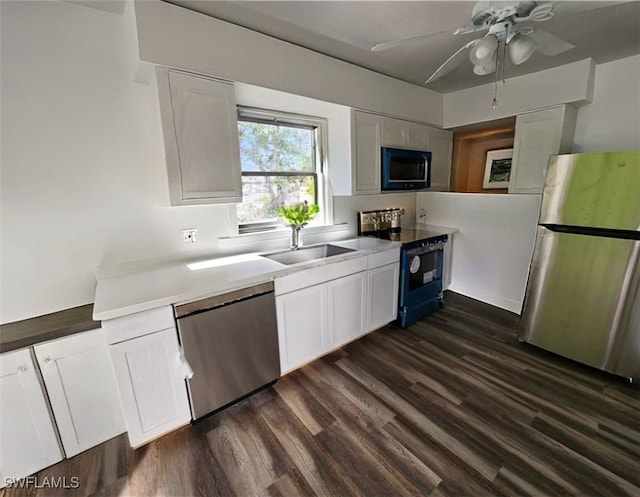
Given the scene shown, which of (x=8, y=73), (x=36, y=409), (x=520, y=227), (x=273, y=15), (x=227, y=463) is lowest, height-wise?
(x=227, y=463)

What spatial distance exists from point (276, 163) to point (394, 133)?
1342 mm

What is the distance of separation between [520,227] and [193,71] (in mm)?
3320

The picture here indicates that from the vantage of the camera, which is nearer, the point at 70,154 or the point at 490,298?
the point at 70,154

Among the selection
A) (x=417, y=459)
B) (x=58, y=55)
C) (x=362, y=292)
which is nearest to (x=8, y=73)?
(x=58, y=55)

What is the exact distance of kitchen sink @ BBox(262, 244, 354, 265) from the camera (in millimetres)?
2510

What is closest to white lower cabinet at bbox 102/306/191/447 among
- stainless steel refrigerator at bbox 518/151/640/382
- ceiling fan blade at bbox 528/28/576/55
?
ceiling fan blade at bbox 528/28/576/55

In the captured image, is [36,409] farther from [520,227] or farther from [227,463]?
[520,227]

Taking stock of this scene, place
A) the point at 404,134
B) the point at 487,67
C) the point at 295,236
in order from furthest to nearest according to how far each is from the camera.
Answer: the point at 404,134 < the point at 295,236 < the point at 487,67

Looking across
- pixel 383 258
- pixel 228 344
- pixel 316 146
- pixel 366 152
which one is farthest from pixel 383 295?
pixel 316 146

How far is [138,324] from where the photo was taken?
1.50 m

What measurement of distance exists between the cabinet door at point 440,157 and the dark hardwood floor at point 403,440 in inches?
90.6

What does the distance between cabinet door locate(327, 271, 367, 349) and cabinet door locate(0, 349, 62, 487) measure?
1.79m

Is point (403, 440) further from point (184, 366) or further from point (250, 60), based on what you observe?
point (250, 60)

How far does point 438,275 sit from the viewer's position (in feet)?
10.6
